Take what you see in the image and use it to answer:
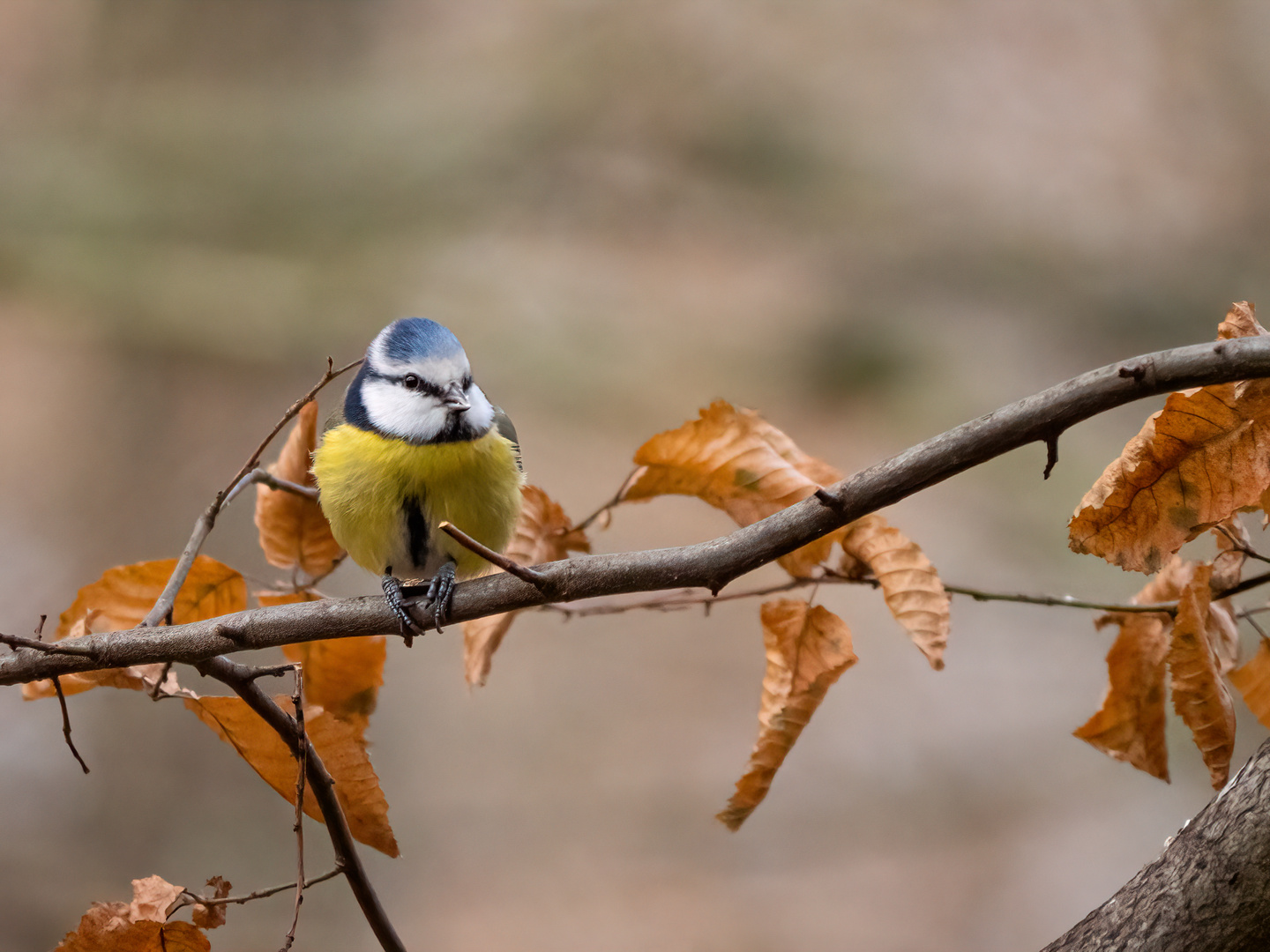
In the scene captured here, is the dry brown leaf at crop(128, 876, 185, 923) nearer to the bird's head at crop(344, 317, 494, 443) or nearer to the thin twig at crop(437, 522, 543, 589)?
the thin twig at crop(437, 522, 543, 589)

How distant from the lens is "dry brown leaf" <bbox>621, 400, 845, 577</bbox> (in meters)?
0.80

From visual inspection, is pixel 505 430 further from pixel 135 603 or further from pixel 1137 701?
pixel 1137 701

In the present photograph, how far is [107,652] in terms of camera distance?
69 centimetres

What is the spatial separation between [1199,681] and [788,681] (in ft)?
0.89

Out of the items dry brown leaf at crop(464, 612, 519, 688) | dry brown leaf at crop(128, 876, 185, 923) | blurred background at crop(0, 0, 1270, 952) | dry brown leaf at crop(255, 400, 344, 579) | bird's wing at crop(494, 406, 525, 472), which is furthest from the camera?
blurred background at crop(0, 0, 1270, 952)

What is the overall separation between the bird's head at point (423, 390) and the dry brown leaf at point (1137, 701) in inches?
24.5

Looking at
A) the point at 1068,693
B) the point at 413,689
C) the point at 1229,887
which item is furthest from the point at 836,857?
the point at 1229,887

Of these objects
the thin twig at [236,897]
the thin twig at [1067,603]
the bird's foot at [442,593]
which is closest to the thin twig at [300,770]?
the thin twig at [236,897]

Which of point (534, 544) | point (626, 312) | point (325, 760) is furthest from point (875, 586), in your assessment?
point (626, 312)

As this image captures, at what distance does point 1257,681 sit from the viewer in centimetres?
75

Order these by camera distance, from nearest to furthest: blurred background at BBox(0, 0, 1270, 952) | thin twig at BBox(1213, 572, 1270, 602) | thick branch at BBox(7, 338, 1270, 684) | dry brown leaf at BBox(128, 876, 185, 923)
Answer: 1. thick branch at BBox(7, 338, 1270, 684)
2. dry brown leaf at BBox(128, 876, 185, 923)
3. thin twig at BBox(1213, 572, 1270, 602)
4. blurred background at BBox(0, 0, 1270, 952)

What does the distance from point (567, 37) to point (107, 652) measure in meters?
2.73

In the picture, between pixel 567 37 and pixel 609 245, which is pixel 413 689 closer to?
pixel 609 245

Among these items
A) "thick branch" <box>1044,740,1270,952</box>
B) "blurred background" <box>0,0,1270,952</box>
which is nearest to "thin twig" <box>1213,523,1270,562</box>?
"thick branch" <box>1044,740,1270,952</box>
